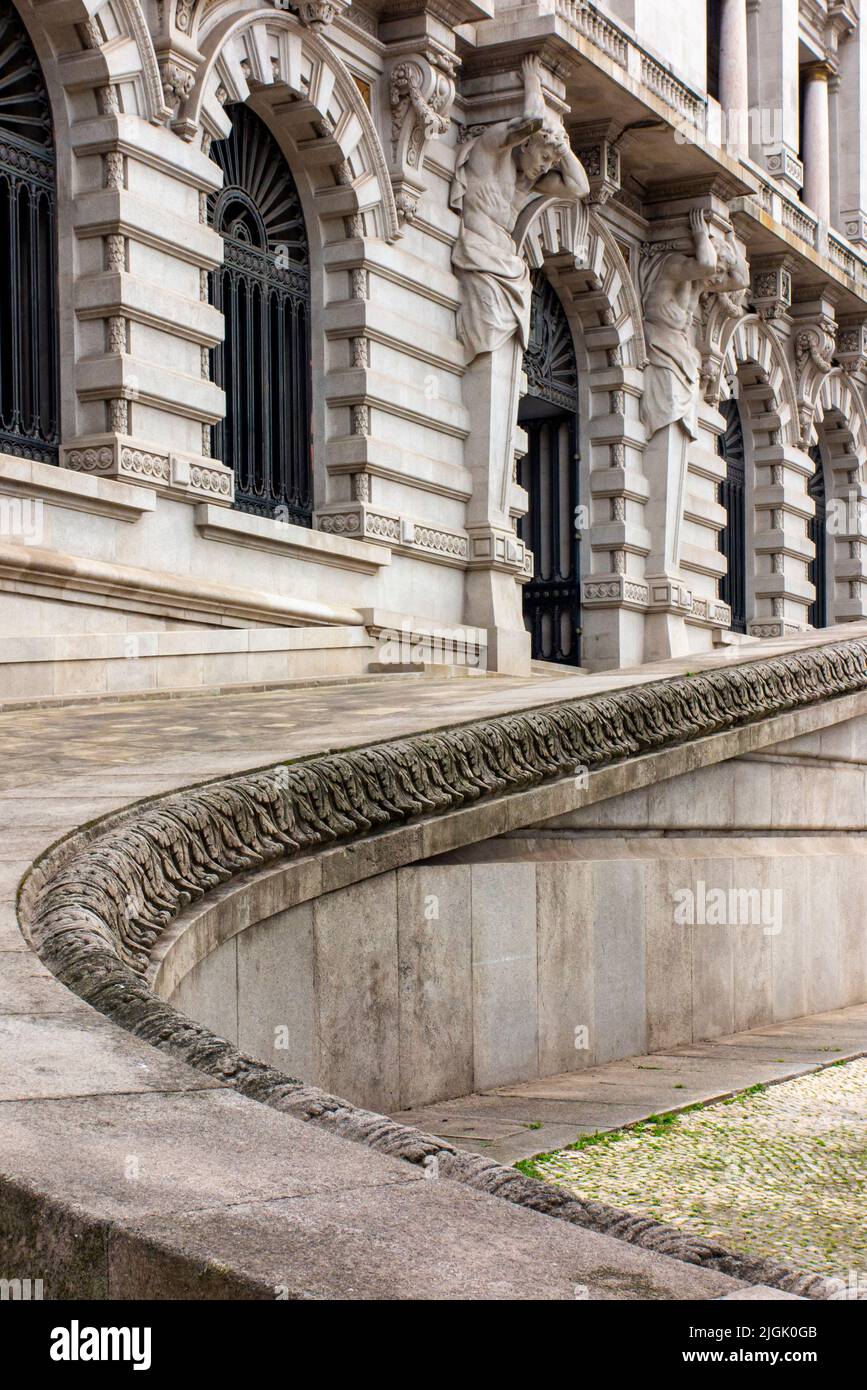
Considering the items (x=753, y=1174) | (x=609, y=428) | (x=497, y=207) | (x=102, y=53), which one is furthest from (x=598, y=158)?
(x=753, y=1174)

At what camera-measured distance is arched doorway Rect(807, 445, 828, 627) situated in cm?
3159

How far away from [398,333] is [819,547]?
15.9 m

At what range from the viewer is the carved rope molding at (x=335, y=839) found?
9.86 feet

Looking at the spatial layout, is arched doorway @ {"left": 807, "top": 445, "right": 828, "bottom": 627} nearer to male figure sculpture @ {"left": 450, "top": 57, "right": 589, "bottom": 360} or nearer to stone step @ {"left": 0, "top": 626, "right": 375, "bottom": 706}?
male figure sculpture @ {"left": 450, "top": 57, "right": 589, "bottom": 360}

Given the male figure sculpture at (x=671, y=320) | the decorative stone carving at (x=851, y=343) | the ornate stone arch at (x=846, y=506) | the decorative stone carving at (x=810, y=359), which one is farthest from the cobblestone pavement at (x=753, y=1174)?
the ornate stone arch at (x=846, y=506)

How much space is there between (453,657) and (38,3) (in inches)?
281

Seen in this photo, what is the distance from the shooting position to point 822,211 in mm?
30828

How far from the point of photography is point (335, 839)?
626 cm

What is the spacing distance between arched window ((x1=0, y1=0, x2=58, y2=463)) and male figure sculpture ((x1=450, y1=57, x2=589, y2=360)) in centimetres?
571

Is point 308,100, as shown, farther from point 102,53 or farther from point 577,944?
point 577,944

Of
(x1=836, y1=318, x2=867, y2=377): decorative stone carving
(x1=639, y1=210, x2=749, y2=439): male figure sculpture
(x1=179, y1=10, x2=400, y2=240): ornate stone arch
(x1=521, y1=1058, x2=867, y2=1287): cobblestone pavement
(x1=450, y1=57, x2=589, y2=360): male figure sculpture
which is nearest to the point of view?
(x1=521, y1=1058, x2=867, y2=1287): cobblestone pavement

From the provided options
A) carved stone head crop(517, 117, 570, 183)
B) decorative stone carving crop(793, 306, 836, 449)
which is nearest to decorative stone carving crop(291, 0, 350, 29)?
carved stone head crop(517, 117, 570, 183)

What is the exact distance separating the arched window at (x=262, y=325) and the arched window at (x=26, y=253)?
7.08ft

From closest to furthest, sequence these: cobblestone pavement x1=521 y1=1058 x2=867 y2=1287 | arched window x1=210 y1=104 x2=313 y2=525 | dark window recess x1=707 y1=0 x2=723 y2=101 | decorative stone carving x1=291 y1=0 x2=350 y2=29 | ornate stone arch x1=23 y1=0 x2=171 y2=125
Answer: cobblestone pavement x1=521 y1=1058 x2=867 y2=1287 → ornate stone arch x1=23 y1=0 x2=171 y2=125 → decorative stone carving x1=291 y1=0 x2=350 y2=29 → arched window x1=210 y1=104 x2=313 y2=525 → dark window recess x1=707 y1=0 x2=723 y2=101
